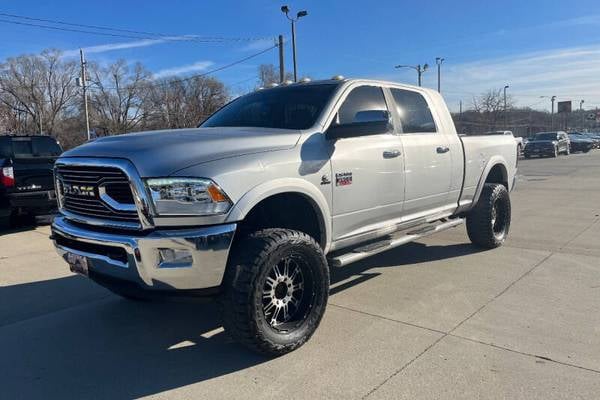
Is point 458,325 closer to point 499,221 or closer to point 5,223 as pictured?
point 499,221

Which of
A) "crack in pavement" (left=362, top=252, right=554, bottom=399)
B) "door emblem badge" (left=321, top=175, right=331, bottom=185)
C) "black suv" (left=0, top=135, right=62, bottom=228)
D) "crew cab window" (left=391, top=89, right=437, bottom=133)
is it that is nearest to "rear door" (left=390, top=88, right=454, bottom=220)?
"crew cab window" (left=391, top=89, right=437, bottom=133)

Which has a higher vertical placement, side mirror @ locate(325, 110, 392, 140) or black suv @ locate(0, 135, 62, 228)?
side mirror @ locate(325, 110, 392, 140)

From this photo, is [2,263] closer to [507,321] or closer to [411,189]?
[411,189]

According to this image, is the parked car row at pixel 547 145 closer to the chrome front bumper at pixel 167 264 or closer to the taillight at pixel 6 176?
the taillight at pixel 6 176

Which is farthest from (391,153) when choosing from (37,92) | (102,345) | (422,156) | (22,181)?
(37,92)

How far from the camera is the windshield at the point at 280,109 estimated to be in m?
4.43

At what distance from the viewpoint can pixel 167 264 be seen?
3.20 m

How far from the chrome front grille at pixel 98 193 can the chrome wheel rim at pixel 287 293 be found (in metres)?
1.05

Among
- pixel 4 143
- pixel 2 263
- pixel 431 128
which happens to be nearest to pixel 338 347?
pixel 431 128

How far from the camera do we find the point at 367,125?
3977mm

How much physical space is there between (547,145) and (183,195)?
3494 centimetres

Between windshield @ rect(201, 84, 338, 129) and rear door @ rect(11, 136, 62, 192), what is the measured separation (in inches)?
217

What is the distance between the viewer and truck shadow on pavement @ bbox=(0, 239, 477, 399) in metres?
3.35

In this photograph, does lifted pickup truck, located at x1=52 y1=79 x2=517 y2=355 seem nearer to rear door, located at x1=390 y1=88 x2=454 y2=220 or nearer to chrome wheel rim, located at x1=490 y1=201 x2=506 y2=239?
rear door, located at x1=390 y1=88 x2=454 y2=220
